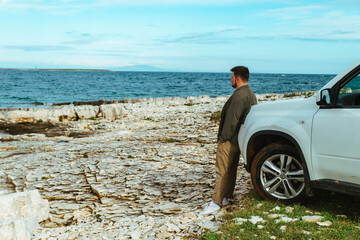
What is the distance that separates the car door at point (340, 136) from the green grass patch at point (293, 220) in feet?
2.05

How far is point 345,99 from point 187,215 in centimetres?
296

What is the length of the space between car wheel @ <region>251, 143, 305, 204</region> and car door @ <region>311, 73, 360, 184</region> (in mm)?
409

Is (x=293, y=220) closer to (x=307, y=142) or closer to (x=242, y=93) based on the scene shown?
(x=307, y=142)

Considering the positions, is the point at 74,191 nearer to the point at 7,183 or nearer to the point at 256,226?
the point at 7,183

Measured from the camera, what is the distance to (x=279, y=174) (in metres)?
5.60

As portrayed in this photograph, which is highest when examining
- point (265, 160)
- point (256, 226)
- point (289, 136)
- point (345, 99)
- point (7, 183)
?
point (345, 99)

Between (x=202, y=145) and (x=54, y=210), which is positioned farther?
(x=202, y=145)

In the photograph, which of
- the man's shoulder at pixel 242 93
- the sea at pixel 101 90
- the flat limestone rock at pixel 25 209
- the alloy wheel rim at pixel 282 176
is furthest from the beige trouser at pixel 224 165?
the sea at pixel 101 90

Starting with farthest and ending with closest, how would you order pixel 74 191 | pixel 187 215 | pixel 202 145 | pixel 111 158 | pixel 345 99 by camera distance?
1. pixel 202 145
2. pixel 111 158
3. pixel 74 191
4. pixel 187 215
5. pixel 345 99

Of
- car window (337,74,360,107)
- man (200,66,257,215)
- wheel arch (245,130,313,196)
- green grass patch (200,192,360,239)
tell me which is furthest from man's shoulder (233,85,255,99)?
green grass patch (200,192,360,239)

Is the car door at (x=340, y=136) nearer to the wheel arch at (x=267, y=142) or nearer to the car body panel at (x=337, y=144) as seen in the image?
the car body panel at (x=337, y=144)

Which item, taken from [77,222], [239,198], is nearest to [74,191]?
[77,222]

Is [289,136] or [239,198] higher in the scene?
[289,136]

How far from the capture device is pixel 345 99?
493 cm
